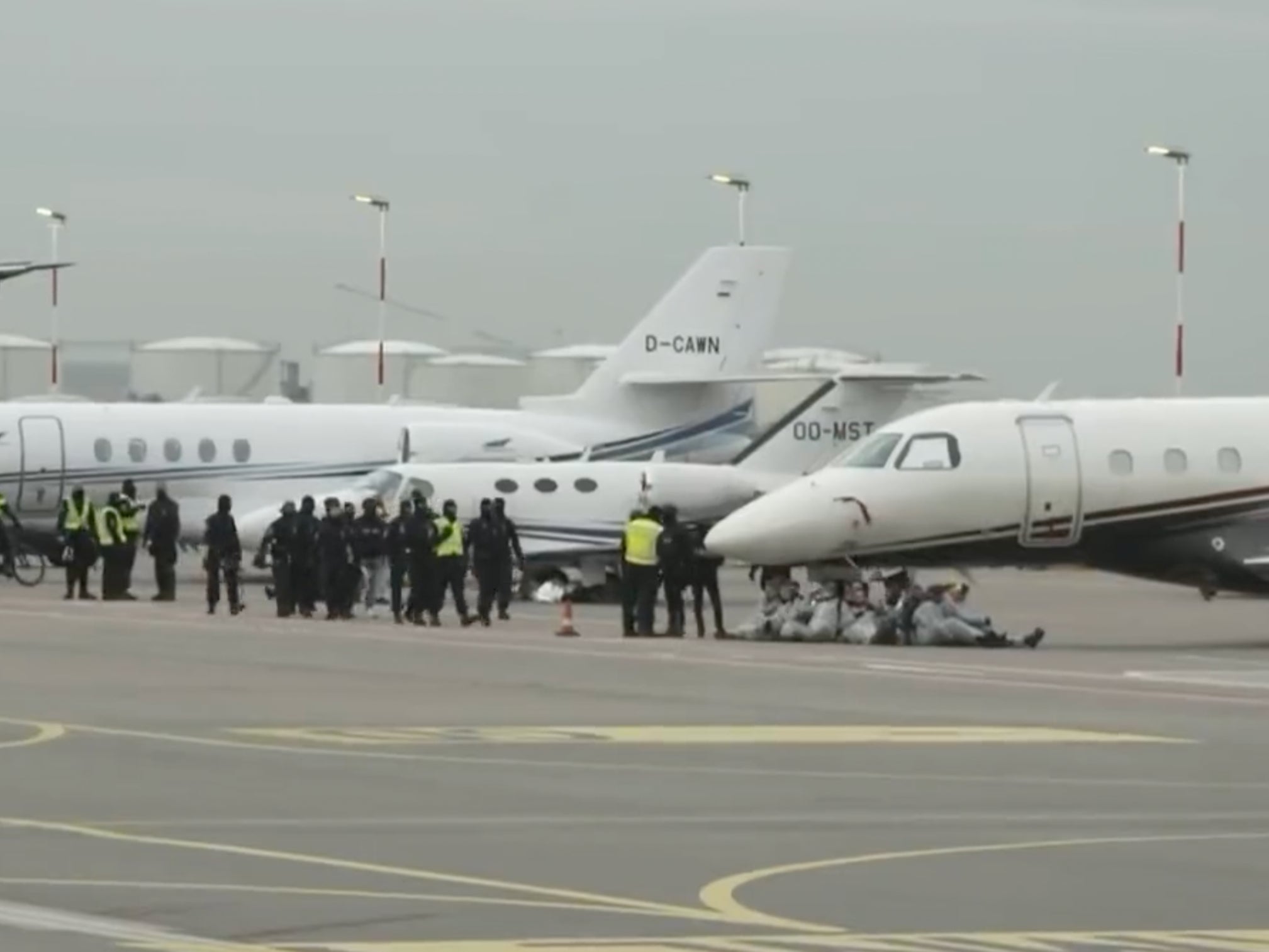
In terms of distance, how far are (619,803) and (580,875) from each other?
3.48 meters

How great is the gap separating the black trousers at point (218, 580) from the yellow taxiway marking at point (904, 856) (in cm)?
2907

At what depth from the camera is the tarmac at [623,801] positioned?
13.2 meters

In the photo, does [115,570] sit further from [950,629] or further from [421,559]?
[950,629]

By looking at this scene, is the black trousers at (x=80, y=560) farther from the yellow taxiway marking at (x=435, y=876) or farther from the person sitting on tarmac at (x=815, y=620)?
the yellow taxiway marking at (x=435, y=876)

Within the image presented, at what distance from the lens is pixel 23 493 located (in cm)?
5625

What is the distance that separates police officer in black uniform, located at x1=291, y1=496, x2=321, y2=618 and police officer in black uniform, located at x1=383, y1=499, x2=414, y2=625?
3.54ft

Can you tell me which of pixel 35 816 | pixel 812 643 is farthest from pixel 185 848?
pixel 812 643

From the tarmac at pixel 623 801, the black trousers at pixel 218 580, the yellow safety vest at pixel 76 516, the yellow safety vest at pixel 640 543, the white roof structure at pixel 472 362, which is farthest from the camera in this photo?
the white roof structure at pixel 472 362

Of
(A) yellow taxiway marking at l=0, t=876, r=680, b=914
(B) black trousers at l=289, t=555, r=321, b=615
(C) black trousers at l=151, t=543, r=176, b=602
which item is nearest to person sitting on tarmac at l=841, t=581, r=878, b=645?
(B) black trousers at l=289, t=555, r=321, b=615

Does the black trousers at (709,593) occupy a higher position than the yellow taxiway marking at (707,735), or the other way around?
the black trousers at (709,593)

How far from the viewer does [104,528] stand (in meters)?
48.5

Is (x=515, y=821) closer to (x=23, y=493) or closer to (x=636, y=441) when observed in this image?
(x=23, y=493)

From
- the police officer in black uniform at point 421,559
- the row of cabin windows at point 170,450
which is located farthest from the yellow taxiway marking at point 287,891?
the row of cabin windows at point 170,450

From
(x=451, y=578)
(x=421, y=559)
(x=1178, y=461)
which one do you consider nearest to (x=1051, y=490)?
(x=1178, y=461)
